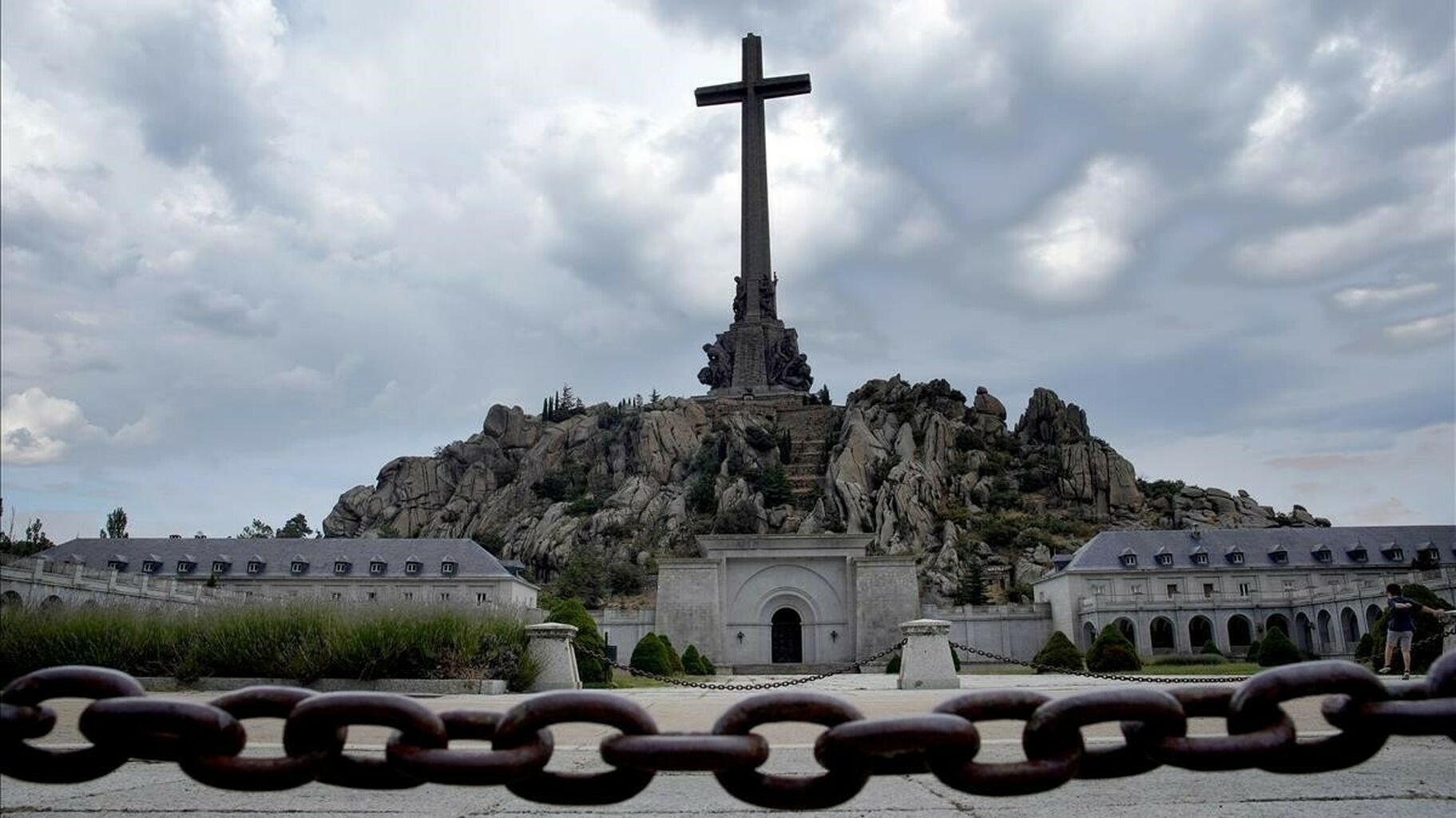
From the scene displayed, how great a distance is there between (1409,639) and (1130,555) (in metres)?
36.5

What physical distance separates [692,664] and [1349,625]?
1158 inches

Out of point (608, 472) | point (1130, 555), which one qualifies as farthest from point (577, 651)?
point (608, 472)

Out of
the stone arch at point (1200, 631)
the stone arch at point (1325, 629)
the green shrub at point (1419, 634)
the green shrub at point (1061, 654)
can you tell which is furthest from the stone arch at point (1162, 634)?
the green shrub at point (1419, 634)

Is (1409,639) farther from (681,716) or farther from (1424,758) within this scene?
(681,716)

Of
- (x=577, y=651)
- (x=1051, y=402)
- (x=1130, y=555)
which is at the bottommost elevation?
(x=577, y=651)

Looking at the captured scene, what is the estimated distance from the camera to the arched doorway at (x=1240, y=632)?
46469mm

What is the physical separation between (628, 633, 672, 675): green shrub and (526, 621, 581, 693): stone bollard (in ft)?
39.0

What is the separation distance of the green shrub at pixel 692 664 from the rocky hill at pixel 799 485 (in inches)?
932

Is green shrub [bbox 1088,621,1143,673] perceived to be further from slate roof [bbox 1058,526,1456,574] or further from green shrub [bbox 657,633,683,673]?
slate roof [bbox 1058,526,1456,574]

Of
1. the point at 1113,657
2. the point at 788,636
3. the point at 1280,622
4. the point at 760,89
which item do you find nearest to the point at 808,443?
the point at 760,89

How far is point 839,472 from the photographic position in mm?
64625

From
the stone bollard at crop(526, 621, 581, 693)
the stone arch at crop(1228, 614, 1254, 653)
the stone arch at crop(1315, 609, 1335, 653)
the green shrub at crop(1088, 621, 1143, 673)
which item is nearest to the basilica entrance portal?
the green shrub at crop(1088, 621, 1143, 673)

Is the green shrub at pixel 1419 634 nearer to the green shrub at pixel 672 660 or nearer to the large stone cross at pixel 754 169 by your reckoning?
the green shrub at pixel 672 660

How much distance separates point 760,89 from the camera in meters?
75.9
